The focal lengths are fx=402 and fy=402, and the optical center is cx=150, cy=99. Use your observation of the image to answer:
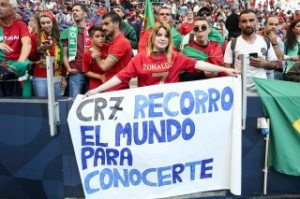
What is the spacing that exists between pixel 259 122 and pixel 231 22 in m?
2.78

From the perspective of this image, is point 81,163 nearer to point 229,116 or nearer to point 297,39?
point 229,116

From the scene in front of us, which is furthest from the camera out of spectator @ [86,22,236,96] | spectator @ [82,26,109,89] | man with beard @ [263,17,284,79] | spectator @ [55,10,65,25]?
spectator @ [55,10,65,25]

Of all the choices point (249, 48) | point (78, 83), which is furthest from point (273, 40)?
point (78, 83)

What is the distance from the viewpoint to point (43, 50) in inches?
189

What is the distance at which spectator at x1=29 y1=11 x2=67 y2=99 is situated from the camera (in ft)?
15.3

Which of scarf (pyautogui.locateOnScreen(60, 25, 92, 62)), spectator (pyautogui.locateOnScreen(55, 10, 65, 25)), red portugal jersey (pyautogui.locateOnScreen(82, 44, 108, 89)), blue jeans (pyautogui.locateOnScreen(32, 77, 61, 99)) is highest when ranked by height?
spectator (pyautogui.locateOnScreen(55, 10, 65, 25))

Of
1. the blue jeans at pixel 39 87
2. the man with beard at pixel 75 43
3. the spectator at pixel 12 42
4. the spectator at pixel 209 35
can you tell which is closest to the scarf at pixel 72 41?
the man with beard at pixel 75 43

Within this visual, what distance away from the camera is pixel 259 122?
3764 millimetres

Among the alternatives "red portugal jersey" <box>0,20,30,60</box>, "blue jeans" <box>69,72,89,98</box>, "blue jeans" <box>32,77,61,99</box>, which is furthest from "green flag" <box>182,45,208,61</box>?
"red portugal jersey" <box>0,20,30,60</box>

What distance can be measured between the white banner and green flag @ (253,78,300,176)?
0.37 m

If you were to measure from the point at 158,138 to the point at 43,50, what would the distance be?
205 centimetres

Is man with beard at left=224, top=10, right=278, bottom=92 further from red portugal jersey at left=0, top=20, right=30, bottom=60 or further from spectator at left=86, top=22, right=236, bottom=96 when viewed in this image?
red portugal jersey at left=0, top=20, right=30, bottom=60

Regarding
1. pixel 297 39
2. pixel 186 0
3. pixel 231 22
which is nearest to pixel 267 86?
pixel 297 39

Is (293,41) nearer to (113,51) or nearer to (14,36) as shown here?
(113,51)
